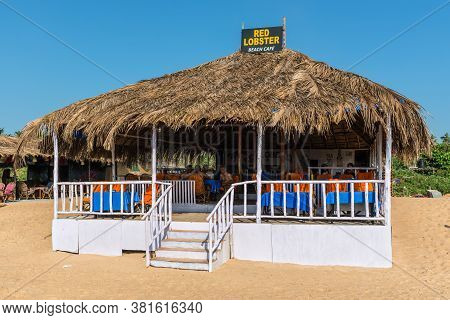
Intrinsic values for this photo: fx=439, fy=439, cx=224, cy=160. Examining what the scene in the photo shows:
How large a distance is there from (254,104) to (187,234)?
2847 millimetres

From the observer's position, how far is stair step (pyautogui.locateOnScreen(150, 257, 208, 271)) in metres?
7.62

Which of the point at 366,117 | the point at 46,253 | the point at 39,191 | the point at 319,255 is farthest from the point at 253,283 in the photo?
the point at 39,191

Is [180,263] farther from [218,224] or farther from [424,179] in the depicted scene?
[424,179]

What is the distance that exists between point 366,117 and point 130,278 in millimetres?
5025

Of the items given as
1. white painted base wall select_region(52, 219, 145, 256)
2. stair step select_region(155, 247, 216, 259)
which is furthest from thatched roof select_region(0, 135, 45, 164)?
stair step select_region(155, 247, 216, 259)

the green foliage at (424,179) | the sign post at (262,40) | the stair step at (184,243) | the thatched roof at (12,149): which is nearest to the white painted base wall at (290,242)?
the stair step at (184,243)

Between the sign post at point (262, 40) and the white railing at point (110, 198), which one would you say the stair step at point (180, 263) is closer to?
the white railing at point (110, 198)

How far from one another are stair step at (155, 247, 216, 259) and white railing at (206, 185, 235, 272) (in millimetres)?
238

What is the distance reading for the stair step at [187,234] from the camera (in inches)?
333

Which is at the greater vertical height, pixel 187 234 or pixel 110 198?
pixel 110 198

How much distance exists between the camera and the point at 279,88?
30.7 feet

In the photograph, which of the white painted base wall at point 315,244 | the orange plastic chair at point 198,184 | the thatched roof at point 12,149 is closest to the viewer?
the white painted base wall at point 315,244

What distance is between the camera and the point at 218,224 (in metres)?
8.20

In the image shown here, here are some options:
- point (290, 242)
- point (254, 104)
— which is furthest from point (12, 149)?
point (290, 242)
